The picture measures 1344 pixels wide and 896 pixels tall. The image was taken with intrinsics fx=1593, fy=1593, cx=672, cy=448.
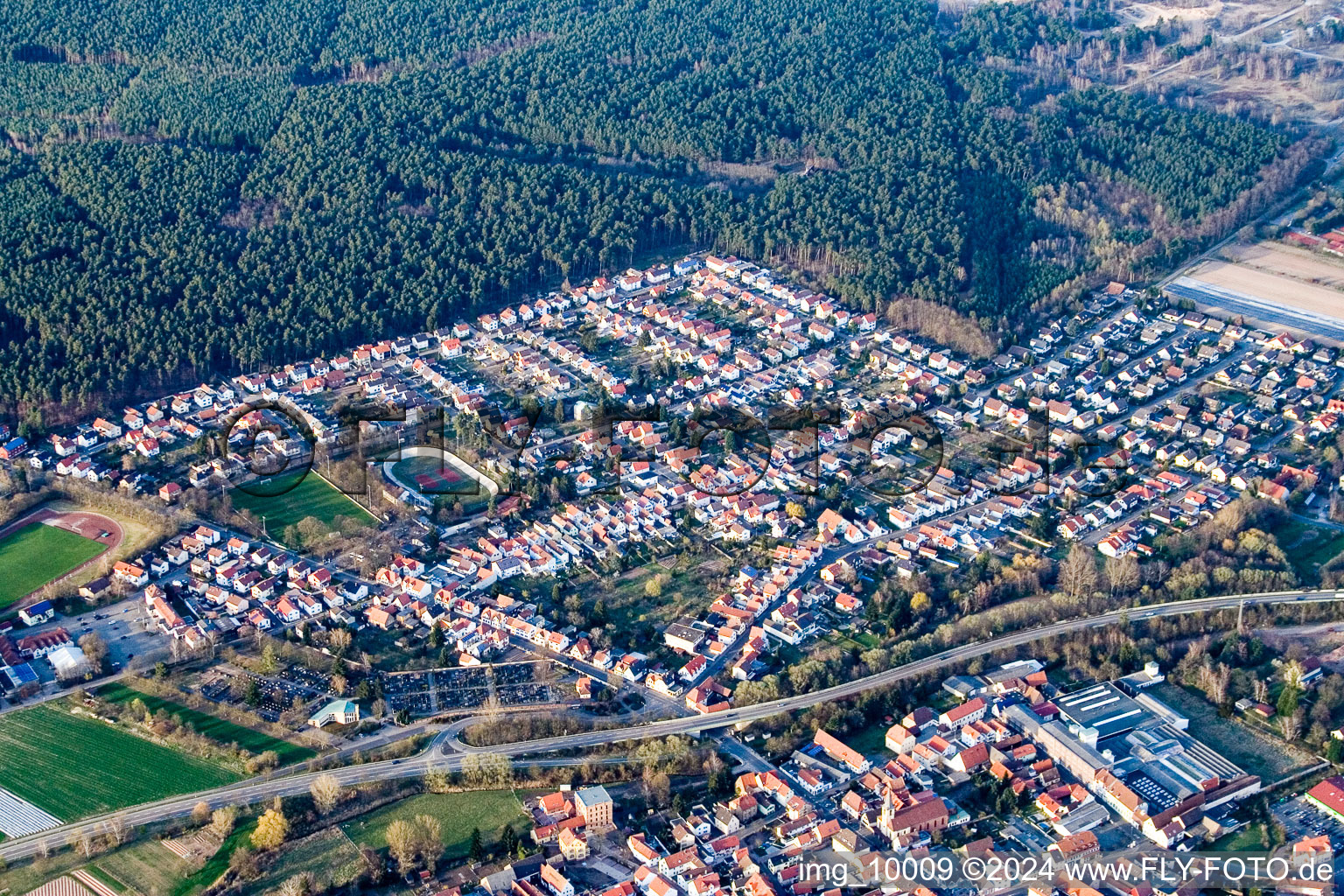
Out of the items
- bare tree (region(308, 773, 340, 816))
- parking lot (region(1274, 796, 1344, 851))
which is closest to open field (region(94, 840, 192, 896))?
bare tree (region(308, 773, 340, 816))

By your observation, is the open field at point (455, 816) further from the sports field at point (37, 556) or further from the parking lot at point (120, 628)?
the sports field at point (37, 556)

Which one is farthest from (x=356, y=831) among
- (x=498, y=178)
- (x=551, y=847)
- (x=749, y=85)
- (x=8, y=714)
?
(x=749, y=85)

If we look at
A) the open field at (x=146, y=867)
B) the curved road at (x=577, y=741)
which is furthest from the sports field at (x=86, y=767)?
the open field at (x=146, y=867)

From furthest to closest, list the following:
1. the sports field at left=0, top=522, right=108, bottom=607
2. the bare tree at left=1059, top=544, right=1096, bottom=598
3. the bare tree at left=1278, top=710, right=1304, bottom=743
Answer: the sports field at left=0, top=522, right=108, bottom=607 < the bare tree at left=1059, top=544, right=1096, bottom=598 < the bare tree at left=1278, top=710, right=1304, bottom=743

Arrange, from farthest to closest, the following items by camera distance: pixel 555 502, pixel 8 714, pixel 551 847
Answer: pixel 555 502
pixel 8 714
pixel 551 847

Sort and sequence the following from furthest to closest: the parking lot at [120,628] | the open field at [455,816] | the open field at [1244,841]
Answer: the parking lot at [120,628]
the open field at [455,816]
the open field at [1244,841]

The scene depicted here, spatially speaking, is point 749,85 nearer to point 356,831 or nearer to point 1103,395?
point 1103,395

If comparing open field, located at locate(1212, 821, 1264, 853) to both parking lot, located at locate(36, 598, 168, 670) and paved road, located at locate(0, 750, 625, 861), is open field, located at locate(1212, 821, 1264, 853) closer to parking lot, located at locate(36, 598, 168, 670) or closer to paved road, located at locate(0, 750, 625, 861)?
paved road, located at locate(0, 750, 625, 861)
